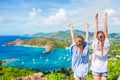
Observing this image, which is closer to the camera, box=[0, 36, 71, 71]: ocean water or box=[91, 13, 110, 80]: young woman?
box=[91, 13, 110, 80]: young woman

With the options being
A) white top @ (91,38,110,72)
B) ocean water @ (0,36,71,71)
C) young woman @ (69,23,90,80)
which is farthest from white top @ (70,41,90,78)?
ocean water @ (0,36,71,71)

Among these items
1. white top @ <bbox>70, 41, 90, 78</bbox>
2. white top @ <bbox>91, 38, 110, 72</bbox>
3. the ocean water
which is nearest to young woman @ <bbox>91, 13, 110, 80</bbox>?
white top @ <bbox>91, 38, 110, 72</bbox>

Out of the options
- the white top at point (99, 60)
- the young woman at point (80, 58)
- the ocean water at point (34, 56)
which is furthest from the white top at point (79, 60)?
the ocean water at point (34, 56)

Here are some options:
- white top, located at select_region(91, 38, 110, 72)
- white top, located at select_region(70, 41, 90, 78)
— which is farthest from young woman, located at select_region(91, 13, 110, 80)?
white top, located at select_region(70, 41, 90, 78)

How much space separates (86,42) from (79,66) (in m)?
0.45

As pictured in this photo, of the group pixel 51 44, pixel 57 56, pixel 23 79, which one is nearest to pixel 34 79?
pixel 23 79

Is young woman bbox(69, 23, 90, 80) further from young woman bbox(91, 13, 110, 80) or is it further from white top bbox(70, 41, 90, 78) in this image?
young woman bbox(91, 13, 110, 80)

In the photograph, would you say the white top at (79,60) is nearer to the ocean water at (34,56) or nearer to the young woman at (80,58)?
the young woman at (80,58)

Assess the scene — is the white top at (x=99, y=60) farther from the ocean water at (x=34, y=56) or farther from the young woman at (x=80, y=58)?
the ocean water at (x=34, y=56)

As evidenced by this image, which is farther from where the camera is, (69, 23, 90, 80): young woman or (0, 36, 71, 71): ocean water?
(0, 36, 71, 71): ocean water

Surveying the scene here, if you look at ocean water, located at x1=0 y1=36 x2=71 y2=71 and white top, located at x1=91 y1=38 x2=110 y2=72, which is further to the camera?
ocean water, located at x1=0 y1=36 x2=71 y2=71

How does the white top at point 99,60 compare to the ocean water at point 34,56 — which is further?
the ocean water at point 34,56

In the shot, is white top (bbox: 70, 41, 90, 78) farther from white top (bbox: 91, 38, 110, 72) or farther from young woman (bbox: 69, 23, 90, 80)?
white top (bbox: 91, 38, 110, 72)

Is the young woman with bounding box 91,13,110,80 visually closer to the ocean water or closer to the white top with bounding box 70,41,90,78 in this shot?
the white top with bounding box 70,41,90,78
